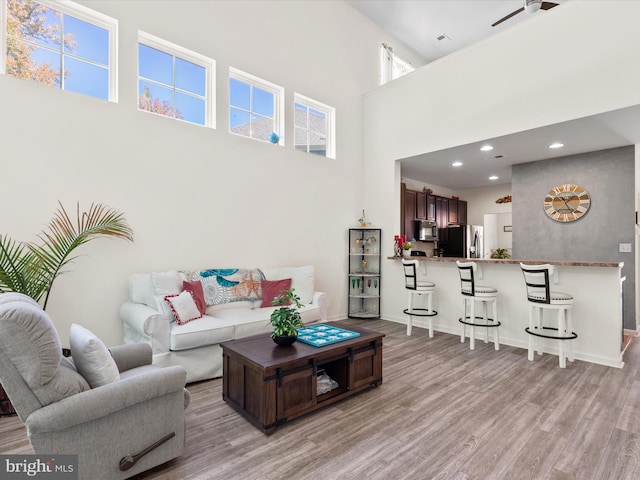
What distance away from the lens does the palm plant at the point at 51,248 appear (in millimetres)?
2617

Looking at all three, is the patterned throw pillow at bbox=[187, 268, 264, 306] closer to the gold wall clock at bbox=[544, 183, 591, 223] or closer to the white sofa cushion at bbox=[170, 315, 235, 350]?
the white sofa cushion at bbox=[170, 315, 235, 350]

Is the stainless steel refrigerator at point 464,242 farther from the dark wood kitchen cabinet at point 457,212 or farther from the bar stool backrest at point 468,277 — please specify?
the bar stool backrest at point 468,277

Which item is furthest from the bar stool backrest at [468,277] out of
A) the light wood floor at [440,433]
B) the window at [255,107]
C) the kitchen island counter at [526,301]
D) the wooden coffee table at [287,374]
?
the window at [255,107]

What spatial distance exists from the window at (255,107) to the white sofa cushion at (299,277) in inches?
75.4

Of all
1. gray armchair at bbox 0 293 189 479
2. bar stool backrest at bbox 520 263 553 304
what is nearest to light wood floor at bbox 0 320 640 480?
gray armchair at bbox 0 293 189 479

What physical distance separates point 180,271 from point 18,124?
2.01m

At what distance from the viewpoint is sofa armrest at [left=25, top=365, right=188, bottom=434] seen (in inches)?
59.0

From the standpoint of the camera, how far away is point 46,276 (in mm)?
2938

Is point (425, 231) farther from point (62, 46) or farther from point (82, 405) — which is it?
point (82, 405)

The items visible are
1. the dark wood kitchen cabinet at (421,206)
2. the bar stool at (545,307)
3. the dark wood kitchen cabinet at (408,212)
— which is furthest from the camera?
the dark wood kitchen cabinet at (421,206)

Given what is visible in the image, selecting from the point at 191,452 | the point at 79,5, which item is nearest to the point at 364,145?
the point at 79,5

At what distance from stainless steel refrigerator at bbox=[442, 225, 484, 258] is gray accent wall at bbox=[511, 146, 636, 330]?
4.38 feet

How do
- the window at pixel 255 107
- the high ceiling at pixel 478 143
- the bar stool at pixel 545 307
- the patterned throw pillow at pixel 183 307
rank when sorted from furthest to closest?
1. the window at pixel 255 107
2. the high ceiling at pixel 478 143
3. the bar stool at pixel 545 307
4. the patterned throw pillow at pixel 183 307

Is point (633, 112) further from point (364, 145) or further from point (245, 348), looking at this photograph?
point (245, 348)
